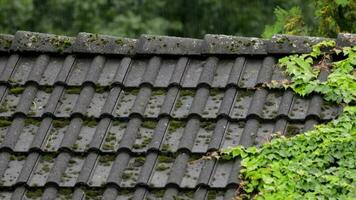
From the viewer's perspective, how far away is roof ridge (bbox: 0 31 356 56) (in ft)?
21.9

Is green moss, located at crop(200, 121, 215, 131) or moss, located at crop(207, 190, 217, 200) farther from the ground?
green moss, located at crop(200, 121, 215, 131)

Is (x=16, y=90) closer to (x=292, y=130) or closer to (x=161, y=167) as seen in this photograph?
(x=161, y=167)

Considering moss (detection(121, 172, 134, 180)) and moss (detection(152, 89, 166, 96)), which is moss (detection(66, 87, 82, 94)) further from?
moss (detection(121, 172, 134, 180))

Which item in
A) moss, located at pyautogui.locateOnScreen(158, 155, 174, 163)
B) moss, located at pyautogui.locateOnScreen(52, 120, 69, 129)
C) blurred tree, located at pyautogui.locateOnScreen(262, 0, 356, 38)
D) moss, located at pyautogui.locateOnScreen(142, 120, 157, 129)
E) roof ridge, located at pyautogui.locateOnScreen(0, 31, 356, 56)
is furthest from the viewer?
blurred tree, located at pyautogui.locateOnScreen(262, 0, 356, 38)

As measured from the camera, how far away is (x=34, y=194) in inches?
231

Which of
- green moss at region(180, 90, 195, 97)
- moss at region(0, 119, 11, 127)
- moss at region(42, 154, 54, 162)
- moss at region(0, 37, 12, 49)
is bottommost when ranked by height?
moss at region(42, 154, 54, 162)

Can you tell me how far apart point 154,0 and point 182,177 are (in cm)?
1514

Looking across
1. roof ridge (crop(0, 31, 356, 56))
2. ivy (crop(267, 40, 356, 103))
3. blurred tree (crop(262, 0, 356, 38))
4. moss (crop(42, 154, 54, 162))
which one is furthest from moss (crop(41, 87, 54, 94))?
blurred tree (crop(262, 0, 356, 38))

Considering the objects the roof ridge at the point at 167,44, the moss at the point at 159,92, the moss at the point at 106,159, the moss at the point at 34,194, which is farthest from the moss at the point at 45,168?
the roof ridge at the point at 167,44

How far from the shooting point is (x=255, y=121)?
612cm

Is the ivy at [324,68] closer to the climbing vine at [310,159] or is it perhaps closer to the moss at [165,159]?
the climbing vine at [310,159]

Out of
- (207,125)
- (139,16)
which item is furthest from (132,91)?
(139,16)

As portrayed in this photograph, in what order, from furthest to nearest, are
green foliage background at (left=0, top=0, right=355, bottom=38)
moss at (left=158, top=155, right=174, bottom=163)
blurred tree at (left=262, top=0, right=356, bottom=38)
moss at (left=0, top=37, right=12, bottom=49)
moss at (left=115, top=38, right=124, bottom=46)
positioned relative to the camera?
1. green foliage background at (left=0, top=0, right=355, bottom=38)
2. blurred tree at (left=262, top=0, right=356, bottom=38)
3. moss at (left=0, top=37, right=12, bottom=49)
4. moss at (left=115, top=38, right=124, bottom=46)
5. moss at (left=158, top=155, right=174, bottom=163)

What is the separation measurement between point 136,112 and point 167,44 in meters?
0.72
